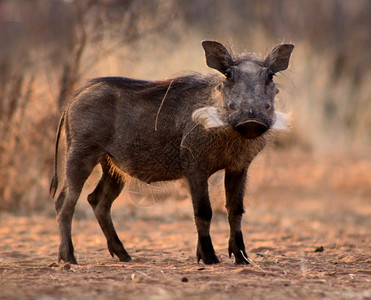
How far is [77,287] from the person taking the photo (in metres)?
3.95

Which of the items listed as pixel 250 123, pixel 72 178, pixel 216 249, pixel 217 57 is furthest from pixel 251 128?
pixel 216 249

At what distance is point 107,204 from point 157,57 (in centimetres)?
432

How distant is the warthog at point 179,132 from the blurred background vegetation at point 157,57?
0.41 m

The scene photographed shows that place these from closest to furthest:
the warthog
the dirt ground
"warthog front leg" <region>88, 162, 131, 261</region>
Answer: the dirt ground < the warthog < "warthog front leg" <region>88, 162, 131, 261</region>

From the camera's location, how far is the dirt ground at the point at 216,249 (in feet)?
12.9

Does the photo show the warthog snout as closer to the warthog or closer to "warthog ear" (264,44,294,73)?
the warthog

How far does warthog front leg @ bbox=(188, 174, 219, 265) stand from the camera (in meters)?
5.07

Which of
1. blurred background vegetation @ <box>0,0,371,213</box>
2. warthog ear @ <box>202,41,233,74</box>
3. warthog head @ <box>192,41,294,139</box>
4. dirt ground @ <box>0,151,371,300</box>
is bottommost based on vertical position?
dirt ground @ <box>0,151,371,300</box>

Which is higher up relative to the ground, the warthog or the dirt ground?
the warthog

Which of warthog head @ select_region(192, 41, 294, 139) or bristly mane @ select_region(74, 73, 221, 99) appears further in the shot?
bristly mane @ select_region(74, 73, 221, 99)

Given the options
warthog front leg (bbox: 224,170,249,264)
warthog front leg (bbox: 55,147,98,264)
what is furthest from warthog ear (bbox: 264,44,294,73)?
warthog front leg (bbox: 55,147,98,264)

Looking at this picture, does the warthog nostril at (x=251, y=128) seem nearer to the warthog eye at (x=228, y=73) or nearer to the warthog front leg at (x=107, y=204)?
the warthog eye at (x=228, y=73)

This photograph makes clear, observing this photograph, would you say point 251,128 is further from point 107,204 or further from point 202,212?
point 107,204

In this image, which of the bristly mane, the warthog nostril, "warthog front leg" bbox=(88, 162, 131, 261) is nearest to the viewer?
the warthog nostril
